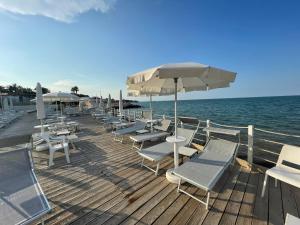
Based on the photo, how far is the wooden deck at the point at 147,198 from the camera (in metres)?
2.03

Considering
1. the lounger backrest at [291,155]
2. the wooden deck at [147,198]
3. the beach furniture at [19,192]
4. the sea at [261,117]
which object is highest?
the lounger backrest at [291,155]

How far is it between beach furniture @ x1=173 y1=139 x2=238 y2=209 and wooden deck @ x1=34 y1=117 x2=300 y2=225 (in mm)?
272

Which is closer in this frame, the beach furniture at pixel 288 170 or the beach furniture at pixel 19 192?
the beach furniture at pixel 19 192

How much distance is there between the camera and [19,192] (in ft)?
6.81

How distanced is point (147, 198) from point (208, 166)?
122 cm

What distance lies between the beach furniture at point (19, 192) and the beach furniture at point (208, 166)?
1.93m

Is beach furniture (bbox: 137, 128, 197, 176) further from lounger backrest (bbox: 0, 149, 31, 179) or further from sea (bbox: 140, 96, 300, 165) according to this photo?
lounger backrest (bbox: 0, 149, 31, 179)

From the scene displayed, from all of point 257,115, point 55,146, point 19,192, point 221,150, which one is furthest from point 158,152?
point 257,115

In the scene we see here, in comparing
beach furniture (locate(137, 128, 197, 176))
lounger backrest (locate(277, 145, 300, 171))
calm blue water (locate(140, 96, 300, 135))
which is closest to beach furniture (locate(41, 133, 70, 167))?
beach furniture (locate(137, 128, 197, 176))

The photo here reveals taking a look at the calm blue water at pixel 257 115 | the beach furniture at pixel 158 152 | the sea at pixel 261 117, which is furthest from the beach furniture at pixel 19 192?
the calm blue water at pixel 257 115

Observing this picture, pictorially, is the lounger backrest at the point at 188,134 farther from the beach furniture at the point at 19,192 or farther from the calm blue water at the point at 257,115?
the calm blue water at the point at 257,115

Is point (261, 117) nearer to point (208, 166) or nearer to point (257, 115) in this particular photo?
point (257, 115)

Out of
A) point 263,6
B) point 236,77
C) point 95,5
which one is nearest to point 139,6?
point 95,5

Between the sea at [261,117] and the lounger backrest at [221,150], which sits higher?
the lounger backrest at [221,150]
